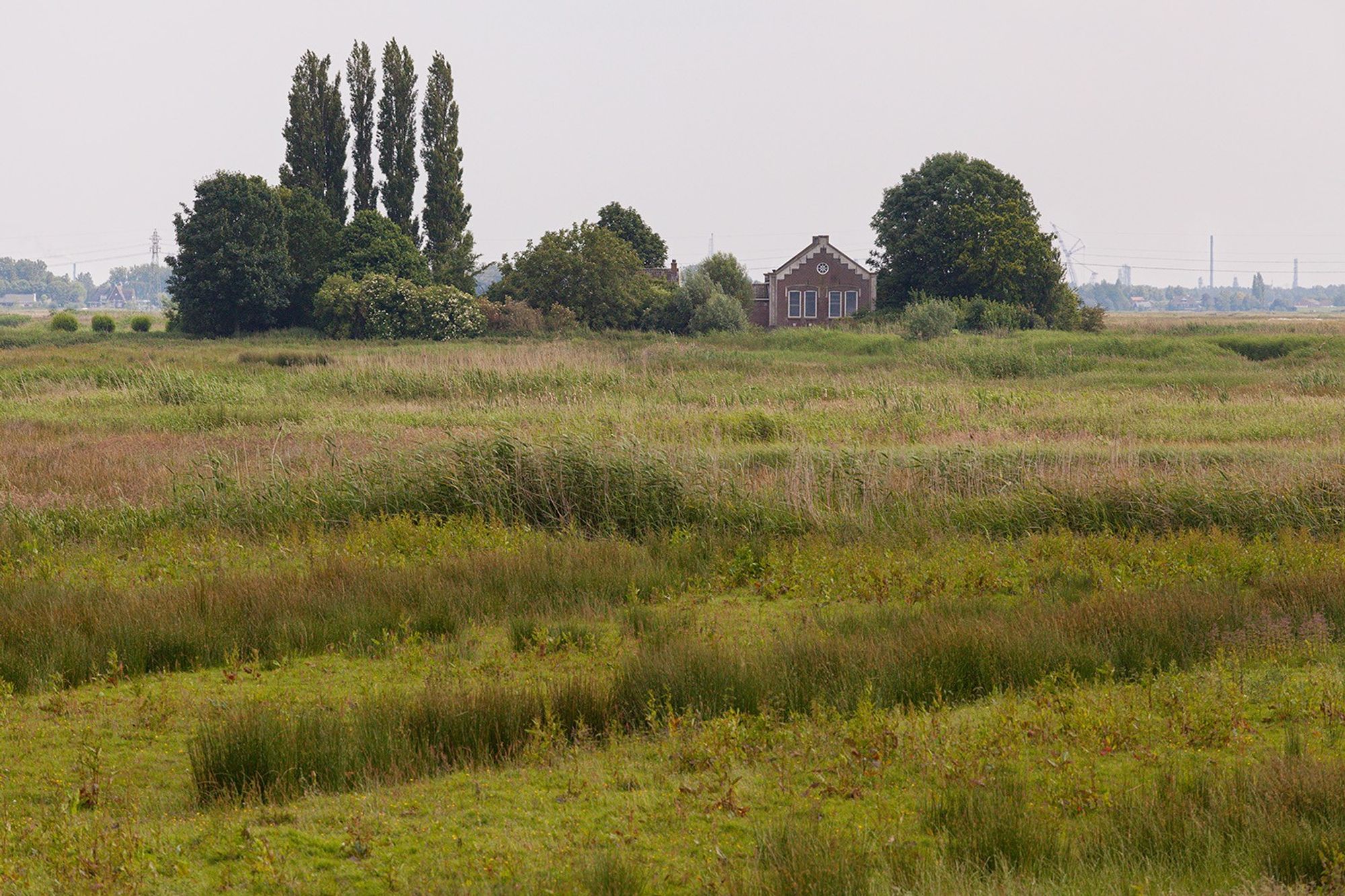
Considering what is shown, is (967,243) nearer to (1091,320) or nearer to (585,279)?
(1091,320)

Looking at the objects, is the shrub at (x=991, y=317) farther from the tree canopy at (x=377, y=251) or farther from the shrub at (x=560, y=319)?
the tree canopy at (x=377, y=251)

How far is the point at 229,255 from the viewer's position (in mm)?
54844

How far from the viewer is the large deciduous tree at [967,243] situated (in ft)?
194

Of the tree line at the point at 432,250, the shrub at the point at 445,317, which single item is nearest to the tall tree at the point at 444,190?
the tree line at the point at 432,250

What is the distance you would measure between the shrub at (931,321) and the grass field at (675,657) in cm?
2413

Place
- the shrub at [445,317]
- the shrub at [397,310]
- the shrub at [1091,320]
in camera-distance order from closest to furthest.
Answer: the shrub at [445,317], the shrub at [397,310], the shrub at [1091,320]

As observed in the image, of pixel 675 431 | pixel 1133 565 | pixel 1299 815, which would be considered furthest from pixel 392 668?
pixel 675 431

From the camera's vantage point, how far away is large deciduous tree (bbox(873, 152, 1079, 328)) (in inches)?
2324

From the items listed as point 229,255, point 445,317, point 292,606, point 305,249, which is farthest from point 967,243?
point 292,606

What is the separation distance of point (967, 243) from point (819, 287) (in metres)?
12.7

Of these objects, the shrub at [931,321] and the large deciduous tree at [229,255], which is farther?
the large deciduous tree at [229,255]

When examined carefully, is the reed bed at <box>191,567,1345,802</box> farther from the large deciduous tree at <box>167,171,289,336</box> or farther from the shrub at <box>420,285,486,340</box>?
the large deciduous tree at <box>167,171,289,336</box>

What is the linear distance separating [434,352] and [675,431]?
811 inches

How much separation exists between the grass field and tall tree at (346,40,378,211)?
43834 mm
